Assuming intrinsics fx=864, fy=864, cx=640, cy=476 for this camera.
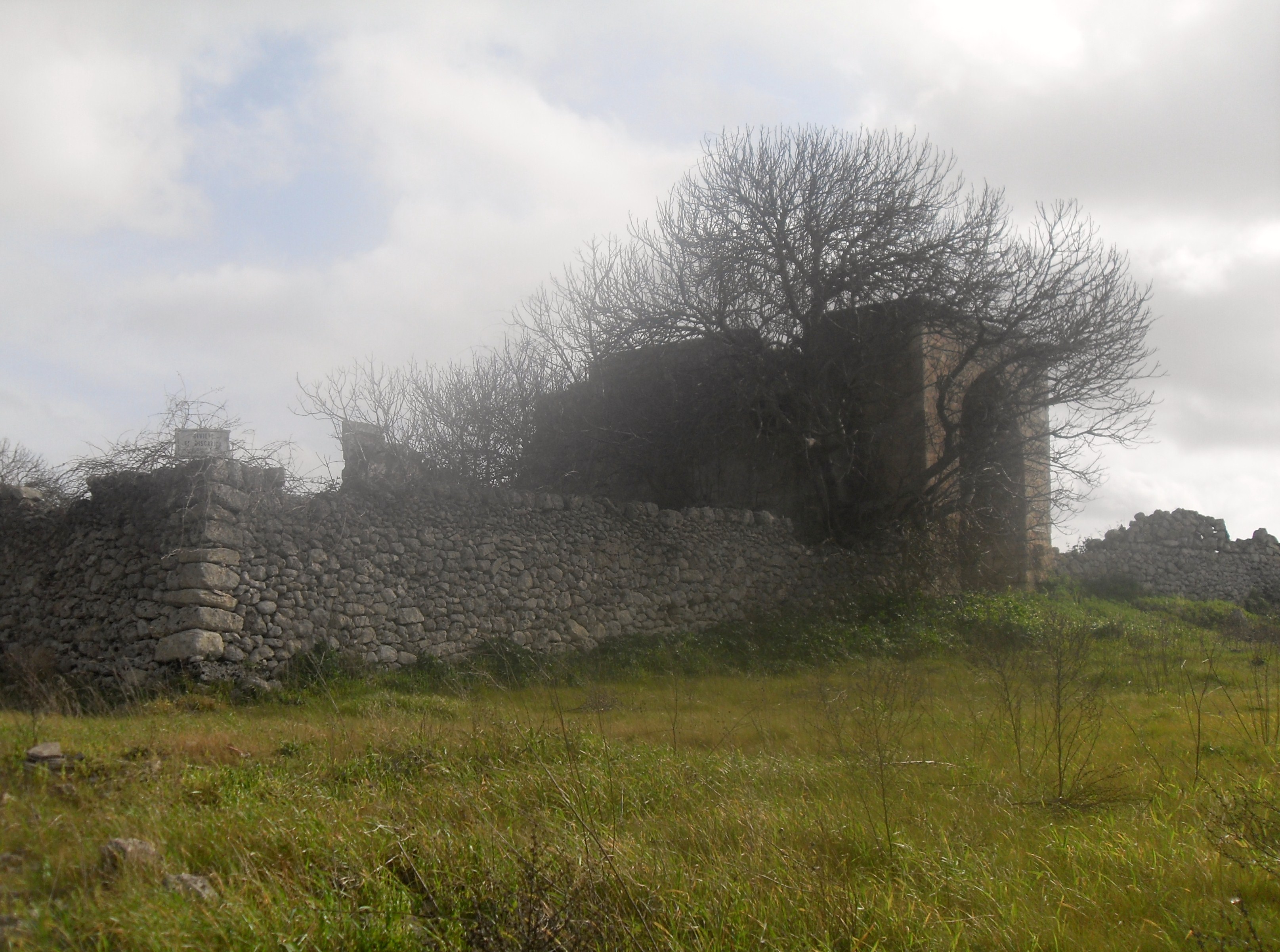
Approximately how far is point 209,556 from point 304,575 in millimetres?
1160

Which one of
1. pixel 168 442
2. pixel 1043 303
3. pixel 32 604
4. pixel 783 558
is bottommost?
pixel 32 604

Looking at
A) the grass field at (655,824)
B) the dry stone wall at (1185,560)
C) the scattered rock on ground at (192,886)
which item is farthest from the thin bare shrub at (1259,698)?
the dry stone wall at (1185,560)

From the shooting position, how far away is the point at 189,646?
9.30 metres

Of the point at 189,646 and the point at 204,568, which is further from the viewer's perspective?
the point at 204,568

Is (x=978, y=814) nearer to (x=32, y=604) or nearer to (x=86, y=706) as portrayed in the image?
(x=86, y=706)

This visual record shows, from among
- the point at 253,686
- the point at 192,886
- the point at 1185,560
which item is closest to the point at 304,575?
the point at 253,686

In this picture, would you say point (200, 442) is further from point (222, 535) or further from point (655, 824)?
point (655, 824)

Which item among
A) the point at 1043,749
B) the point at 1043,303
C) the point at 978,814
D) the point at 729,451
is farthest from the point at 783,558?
the point at 978,814

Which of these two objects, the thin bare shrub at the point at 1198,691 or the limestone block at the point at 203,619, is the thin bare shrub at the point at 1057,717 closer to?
the thin bare shrub at the point at 1198,691

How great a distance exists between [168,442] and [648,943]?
970 cm

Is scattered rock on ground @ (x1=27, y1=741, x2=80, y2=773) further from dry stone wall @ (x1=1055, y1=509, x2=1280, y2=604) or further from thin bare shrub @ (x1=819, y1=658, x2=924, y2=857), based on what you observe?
dry stone wall @ (x1=1055, y1=509, x2=1280, y2=604)

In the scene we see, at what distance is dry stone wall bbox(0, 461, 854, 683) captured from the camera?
32.0 feet

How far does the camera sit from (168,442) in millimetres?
10688

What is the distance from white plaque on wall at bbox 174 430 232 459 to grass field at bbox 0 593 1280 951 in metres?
3.16
